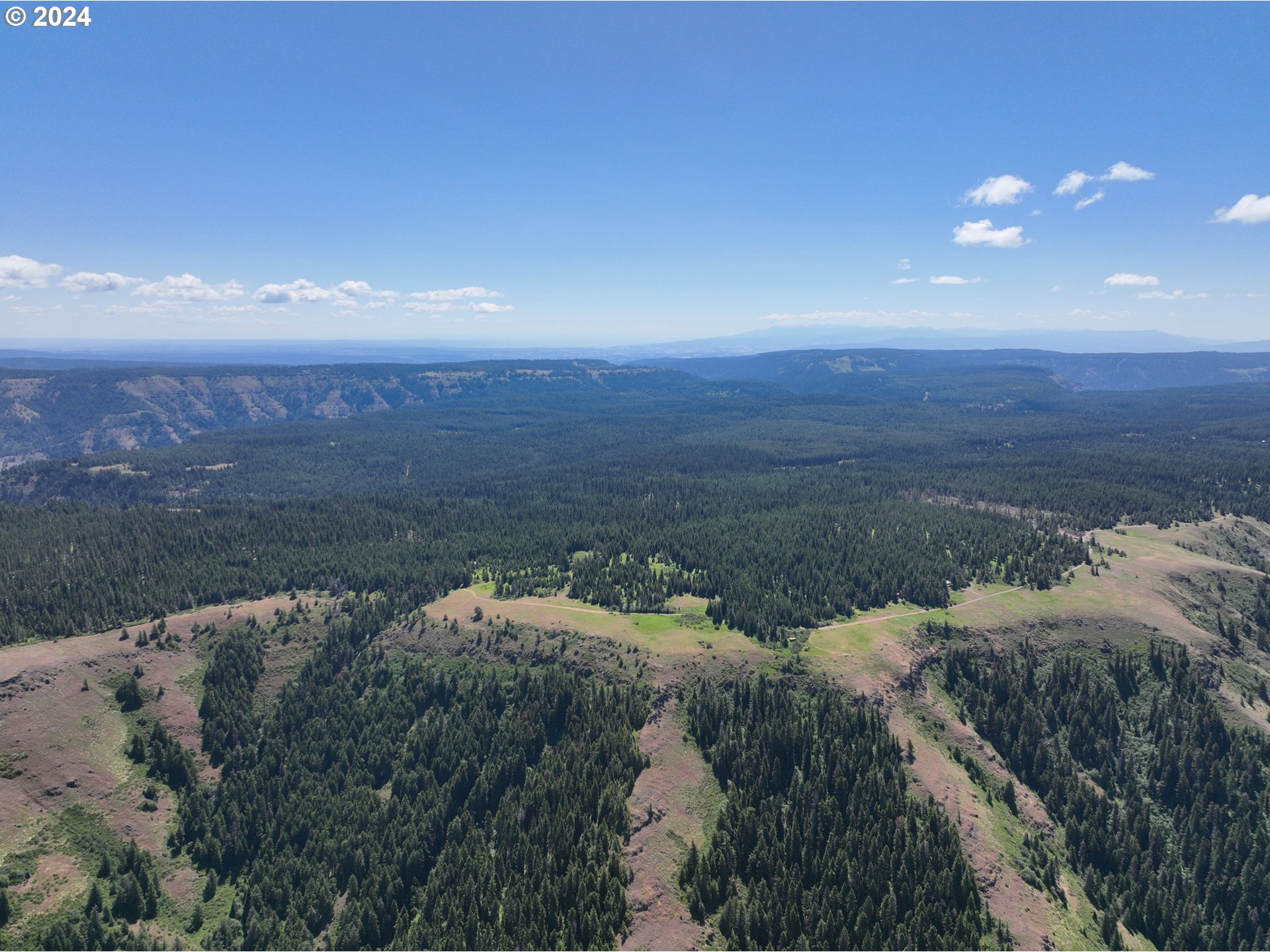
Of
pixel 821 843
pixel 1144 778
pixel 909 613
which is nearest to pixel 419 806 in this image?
pixel 821 843

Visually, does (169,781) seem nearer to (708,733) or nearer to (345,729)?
(345,729)

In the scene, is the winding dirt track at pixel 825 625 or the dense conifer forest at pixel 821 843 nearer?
the dense conifer forest at pixel 821 843

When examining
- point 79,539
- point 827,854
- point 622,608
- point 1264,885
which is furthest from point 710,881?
point 79,539

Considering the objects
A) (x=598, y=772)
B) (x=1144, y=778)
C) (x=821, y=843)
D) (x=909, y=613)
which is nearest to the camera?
(x=821, y=843)

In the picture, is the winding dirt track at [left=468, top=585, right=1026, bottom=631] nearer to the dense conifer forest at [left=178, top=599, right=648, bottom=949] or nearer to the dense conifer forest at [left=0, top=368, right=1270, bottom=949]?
the dense conifer forest at [left=0, top=368, right=1270, bottom=949]

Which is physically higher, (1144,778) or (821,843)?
(821,843)

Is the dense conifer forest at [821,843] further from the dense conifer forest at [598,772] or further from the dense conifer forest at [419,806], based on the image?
the dense conifer forest at [419,806]

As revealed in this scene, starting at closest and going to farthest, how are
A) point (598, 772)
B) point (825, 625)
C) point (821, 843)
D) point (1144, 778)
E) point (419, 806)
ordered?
point (821, 843) < point (598, 772) < point (419, 806) < point (1144, 778) < point (825, 625)

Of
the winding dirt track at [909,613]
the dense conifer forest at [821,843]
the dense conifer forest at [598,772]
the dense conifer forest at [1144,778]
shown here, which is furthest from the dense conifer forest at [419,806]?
the dense conifer forest at [1144,778]

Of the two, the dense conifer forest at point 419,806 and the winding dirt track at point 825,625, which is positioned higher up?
the winding dirt track at point 825,625

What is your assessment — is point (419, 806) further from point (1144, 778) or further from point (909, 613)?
point (1144, 778)

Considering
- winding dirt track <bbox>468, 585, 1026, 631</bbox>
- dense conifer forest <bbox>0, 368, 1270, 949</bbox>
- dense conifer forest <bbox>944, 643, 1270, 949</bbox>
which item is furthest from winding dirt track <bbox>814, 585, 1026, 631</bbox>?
dense conifer forest <bbox>944, 643, 1270, 949</bbox>
